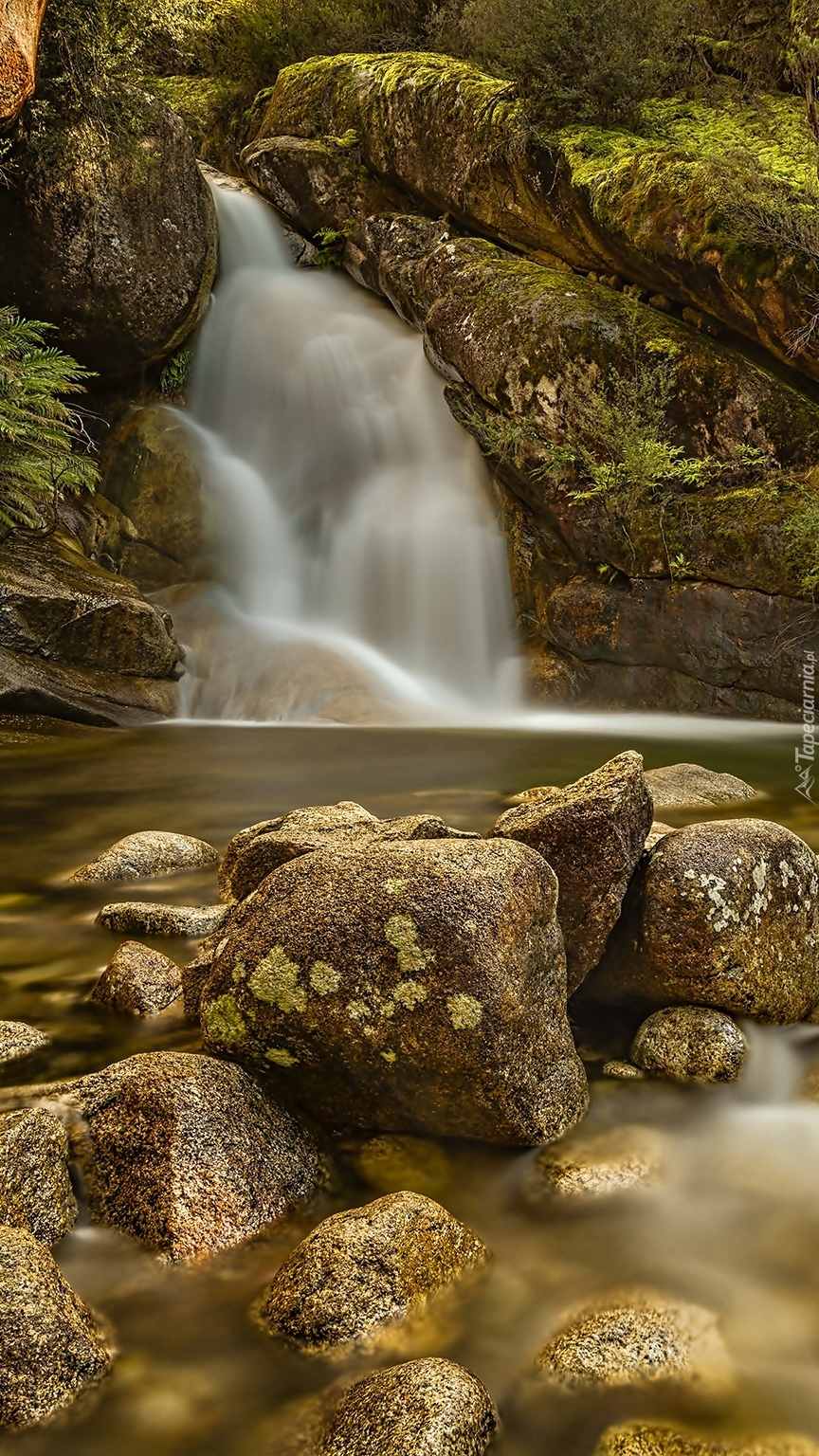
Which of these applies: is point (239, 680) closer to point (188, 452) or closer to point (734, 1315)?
point (188, 452)

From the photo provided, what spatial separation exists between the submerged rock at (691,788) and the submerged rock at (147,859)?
3.11 m

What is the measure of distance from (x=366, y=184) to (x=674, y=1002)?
17391 millimetres

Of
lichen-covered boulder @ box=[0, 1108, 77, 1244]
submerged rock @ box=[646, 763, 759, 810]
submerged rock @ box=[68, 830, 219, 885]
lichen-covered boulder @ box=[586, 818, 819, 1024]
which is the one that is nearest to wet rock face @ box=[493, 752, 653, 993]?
lichen-covered boulder @ box=[586, 818, 819, 1024]

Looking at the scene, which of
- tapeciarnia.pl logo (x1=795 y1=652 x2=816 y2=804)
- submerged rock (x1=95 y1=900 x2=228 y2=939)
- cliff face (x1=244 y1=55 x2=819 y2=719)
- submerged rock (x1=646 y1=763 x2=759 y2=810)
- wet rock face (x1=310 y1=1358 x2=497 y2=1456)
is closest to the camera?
wet rock face (x1=310 y1=1358 x2=497 y2=1456)

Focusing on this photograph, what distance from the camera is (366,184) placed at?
16.9 metres

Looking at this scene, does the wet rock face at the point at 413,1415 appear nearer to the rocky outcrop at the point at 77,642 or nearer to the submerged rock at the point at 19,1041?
the submerged rock at the point at 19,1041

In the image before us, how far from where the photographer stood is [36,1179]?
2.38 meters

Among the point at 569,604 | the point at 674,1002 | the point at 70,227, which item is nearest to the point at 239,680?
the point at 569,604

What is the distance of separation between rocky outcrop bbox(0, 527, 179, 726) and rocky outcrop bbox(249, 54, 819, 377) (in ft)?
26.3

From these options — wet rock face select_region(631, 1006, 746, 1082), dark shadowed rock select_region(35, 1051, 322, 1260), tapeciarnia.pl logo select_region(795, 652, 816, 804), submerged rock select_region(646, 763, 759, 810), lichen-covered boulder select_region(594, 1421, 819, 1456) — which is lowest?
A: tapeciarnia.pl logo select_region(795, 652, 816, 804)

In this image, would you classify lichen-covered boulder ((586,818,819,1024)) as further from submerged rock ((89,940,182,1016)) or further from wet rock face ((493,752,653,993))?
submerged rock ((89,940,182,1016))

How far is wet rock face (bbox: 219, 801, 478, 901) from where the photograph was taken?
11.5ft

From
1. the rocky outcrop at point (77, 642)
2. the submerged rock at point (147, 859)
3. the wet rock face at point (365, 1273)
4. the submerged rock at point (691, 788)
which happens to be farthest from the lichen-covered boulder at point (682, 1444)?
the rocky outcrop at point (77, 642)

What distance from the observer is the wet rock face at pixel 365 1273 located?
2066 mm
